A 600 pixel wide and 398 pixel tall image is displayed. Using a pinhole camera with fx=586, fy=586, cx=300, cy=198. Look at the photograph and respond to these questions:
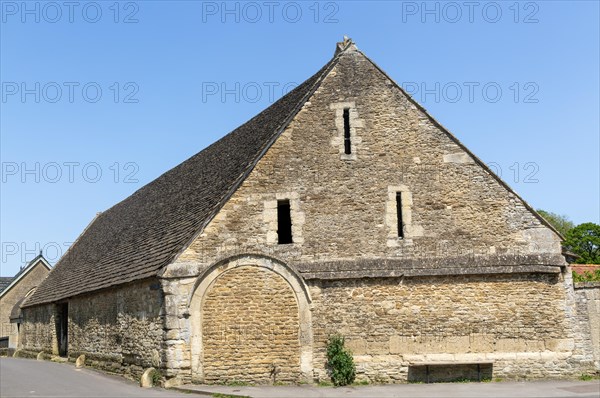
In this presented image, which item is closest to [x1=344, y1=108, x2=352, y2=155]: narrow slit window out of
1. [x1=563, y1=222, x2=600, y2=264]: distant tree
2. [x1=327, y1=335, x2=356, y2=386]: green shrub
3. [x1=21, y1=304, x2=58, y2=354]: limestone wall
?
[x1=327, y1=335, x2=356, y2=386]: green shrub

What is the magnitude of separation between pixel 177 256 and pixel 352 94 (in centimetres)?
620

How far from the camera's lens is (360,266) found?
1431 centimetres

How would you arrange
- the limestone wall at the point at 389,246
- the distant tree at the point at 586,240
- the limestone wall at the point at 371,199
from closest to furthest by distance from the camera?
the limestone wall at the point at 389,246
the limestone wall at the point at 371,199
the distant tree at the point at 586,240

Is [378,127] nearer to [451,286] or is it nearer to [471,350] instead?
[451,286]

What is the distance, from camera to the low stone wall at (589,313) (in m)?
14.3

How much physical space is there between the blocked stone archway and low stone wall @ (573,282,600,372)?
21.9 feet

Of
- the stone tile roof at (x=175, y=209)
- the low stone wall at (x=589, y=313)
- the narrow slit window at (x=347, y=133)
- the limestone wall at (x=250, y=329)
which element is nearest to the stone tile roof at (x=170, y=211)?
the stone tile roof at (x=175, y=209)

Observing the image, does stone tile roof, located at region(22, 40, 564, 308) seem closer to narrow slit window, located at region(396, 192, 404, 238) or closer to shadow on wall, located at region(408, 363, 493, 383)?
narrow slit window, located at region(396, 192, 404, 238)

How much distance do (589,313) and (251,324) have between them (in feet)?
27.4

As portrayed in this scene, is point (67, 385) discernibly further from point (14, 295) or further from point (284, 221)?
point (14, 295)

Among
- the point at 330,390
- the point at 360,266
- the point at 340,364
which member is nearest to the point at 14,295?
the point at 340,364

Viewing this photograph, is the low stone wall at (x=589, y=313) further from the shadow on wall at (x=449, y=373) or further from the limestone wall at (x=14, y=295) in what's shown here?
the limestone wall at (x=14, y=295)

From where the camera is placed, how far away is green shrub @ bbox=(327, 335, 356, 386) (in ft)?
45.0

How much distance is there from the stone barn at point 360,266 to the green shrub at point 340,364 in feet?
0.75
